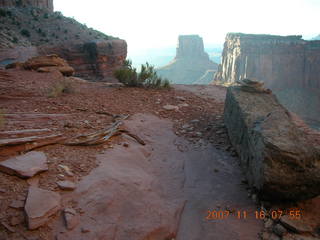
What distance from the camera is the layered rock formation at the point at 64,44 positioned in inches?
633

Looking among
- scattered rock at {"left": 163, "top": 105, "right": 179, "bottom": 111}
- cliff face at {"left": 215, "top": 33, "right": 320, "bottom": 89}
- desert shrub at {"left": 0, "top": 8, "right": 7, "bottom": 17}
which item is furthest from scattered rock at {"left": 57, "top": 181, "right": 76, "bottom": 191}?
cliff face at {"left": 215, "top": 33, "right": 320, "bottom": 89}

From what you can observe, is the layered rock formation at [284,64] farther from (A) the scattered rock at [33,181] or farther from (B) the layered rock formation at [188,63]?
(A) the scattered rock at [33,181]

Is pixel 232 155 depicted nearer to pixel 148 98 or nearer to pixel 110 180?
pixel 110 180

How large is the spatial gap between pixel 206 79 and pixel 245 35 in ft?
58.4

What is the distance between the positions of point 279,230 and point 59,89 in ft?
16.8

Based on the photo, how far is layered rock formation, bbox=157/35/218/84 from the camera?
67125 millimetres

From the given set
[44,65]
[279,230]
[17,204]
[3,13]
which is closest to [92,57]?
[3,13]

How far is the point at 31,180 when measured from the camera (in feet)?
7.97

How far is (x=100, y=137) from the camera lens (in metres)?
3.78

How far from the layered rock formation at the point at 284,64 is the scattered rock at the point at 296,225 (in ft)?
126

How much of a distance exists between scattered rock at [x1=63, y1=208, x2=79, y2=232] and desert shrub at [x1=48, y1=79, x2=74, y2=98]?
12.4 feet

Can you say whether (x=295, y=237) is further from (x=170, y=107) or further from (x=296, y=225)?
(x=170, y=107)

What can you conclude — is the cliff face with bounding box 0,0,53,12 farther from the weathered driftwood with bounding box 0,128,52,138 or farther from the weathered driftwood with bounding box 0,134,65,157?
the weathered driftwood with bounding box 0,134,65,157
